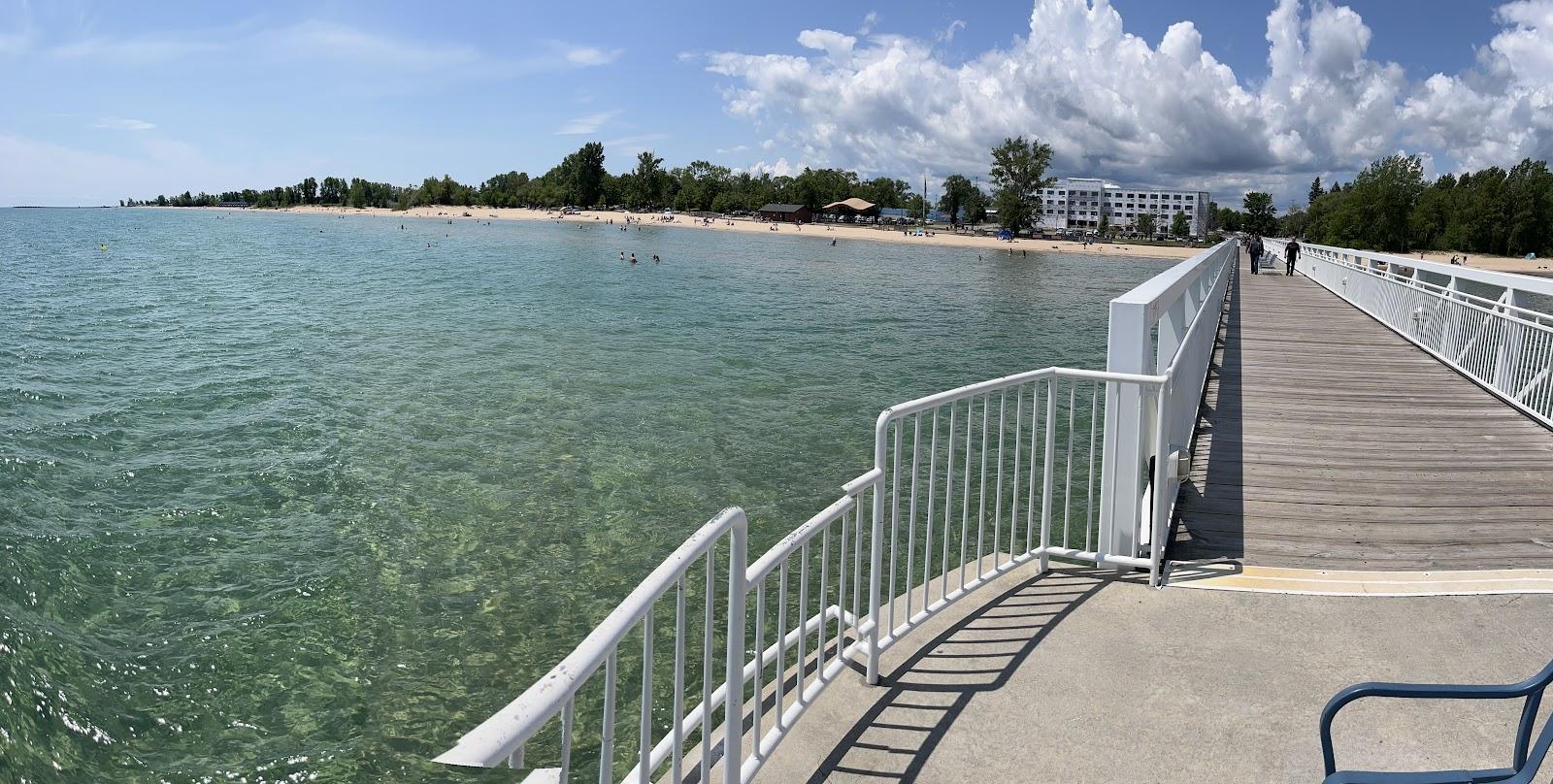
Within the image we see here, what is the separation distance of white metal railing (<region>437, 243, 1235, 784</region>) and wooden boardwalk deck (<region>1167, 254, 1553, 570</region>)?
561 millimetres

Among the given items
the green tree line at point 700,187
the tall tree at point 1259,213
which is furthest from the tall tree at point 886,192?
the tall tree at point 1259,213

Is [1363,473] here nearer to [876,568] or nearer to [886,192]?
[876,568]

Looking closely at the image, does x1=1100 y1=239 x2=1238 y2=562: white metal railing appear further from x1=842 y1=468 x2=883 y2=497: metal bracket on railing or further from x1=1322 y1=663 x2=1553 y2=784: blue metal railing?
x1=1322 y1=663 x2=1553 y2=784: blue metal railing

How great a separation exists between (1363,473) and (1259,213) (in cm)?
20135

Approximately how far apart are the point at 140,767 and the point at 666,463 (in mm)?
6631

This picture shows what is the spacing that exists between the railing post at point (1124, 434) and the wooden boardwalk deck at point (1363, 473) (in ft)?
1.84

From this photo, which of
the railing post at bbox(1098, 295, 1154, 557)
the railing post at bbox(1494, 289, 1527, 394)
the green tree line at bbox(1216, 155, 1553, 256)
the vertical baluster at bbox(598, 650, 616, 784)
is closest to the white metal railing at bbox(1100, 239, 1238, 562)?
the railing post at bbox(1098, 295, 1154, 557)

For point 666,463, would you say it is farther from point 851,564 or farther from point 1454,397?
point 1454,397

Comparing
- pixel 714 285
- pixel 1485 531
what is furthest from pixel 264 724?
pixel 714 285

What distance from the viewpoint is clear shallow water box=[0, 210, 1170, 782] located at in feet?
19.3

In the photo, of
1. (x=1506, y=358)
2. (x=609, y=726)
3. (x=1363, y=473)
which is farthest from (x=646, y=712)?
(x=1506, y=358)

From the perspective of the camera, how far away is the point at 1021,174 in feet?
445

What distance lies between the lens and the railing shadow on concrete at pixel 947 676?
10.9 ft

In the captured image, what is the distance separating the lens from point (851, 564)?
26.6 ft
